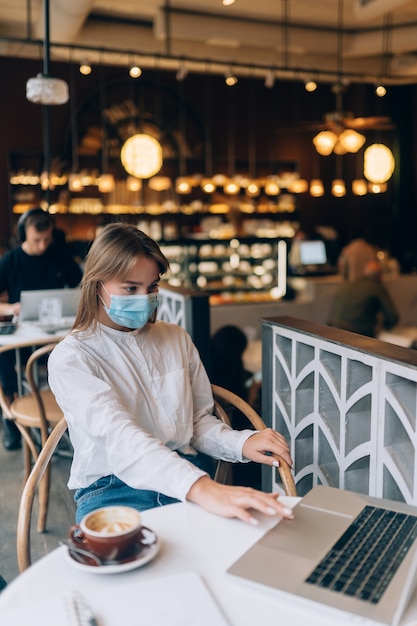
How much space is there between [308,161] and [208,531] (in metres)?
11.2

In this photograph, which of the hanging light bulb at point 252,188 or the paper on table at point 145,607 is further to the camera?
the hanging light bulb at point 252,188

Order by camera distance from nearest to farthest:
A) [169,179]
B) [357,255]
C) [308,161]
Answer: [357,255], [169,179], [308,161]

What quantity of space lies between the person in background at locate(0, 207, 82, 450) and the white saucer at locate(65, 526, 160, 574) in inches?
119

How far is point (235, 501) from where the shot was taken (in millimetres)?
1313

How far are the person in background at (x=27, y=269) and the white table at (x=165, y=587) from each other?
3016 mm

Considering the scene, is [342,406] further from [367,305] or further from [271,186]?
[271,186]

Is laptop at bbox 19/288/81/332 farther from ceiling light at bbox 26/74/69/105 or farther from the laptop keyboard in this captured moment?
the laptop keyboard

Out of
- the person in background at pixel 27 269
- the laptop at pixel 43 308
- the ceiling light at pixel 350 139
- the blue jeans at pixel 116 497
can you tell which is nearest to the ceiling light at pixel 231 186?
the ceiling light at pixel 350 139

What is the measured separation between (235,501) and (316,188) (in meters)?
10.6

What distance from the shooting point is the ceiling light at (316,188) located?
11479mm

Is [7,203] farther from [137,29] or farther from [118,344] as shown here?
[118,344]

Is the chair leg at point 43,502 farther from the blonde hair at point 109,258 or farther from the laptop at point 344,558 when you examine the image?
the laptop at point 344,558

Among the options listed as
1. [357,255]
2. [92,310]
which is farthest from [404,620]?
[357,255]

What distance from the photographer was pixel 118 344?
6.06ft
